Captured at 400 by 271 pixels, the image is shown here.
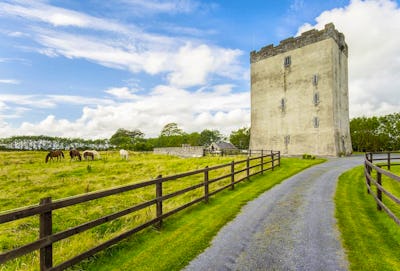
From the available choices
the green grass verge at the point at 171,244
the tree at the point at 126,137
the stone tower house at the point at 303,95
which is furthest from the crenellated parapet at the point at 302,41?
the tree at the point at 126,137

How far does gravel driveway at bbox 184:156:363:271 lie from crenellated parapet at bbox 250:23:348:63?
32795 millimetres

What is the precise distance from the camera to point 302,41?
37.2 meters

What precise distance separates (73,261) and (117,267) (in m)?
0.76

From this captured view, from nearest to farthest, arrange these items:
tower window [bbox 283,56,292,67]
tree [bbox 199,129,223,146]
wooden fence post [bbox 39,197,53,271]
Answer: wooden fence post [bbox 39,197,53,271], tower window [bbox 283,56,292,67], tree [bbox 199,129,223,146]

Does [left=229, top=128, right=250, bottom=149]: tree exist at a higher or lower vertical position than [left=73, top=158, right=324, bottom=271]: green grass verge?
higher

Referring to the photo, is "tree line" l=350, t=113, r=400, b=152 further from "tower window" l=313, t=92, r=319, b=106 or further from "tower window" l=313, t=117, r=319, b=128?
"tower window" l=313, t=92, r=319, b=106

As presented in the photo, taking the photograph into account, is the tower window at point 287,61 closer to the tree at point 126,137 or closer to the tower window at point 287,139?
the tower window at point 287,139

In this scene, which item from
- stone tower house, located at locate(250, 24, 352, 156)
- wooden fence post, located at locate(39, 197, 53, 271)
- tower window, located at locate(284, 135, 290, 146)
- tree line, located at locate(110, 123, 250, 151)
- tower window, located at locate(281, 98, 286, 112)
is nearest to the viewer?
wooden fence post, located at locate(39, 197, 53, 271)

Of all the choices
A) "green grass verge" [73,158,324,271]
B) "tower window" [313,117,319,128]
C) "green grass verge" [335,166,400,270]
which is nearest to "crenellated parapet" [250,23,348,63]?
"tower window" [313,117,319,128]

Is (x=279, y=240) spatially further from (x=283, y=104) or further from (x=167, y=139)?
(x=167, y=139)

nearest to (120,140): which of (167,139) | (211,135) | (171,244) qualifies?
(167,139)

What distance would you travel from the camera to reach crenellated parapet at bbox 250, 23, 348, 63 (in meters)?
34.6

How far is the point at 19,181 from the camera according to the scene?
17906 mm

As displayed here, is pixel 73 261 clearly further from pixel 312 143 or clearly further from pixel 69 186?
pixel 312 143
